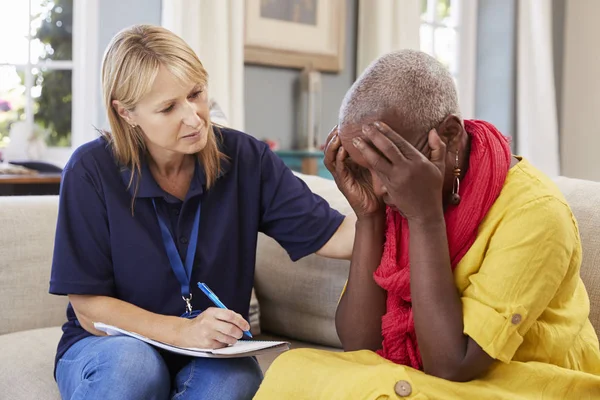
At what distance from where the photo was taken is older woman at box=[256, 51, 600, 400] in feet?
3.86

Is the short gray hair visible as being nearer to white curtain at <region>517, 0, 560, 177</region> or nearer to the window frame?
the window frame

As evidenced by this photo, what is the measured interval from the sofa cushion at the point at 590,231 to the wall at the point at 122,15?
228 cm

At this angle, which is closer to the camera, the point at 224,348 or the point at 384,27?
the point at 224,348

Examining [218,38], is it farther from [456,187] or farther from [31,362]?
[456,187]

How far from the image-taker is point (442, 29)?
5.47 m

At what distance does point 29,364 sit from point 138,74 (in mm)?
773

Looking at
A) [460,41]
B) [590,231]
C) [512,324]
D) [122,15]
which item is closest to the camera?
[512,324]

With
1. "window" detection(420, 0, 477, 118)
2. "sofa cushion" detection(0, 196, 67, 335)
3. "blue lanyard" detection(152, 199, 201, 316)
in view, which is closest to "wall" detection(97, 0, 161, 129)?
"sofa cushion" detection(0, 196, 67, 335)

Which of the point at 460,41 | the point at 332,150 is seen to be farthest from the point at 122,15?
the point at 460,41

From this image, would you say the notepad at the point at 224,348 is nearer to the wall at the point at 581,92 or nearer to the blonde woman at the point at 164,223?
the blonde woman at the point at 164,223

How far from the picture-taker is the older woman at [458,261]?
1176 millimetres

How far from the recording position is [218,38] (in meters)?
3.48

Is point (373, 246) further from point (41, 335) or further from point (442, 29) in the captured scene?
point (442, 29)

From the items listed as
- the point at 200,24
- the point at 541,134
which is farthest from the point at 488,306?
the point at 541,134
